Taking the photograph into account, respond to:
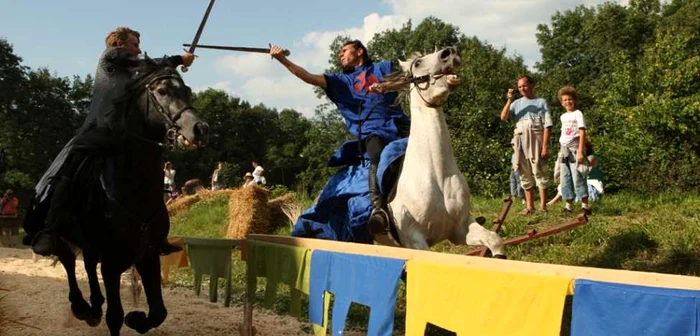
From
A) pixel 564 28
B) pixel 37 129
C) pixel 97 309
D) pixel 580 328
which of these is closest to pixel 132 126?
pixel 97 309

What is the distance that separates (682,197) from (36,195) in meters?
7.34

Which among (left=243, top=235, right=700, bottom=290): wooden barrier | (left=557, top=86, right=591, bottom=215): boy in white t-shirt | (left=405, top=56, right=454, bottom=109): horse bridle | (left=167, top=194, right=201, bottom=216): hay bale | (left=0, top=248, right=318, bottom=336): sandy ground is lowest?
(left=0, top=248, right=318, bottom=336): sandy ground

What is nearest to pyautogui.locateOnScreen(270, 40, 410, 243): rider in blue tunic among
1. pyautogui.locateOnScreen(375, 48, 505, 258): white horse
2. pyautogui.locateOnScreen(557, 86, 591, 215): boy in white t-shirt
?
pyautogui.locateOnScreen(375, 48, 505, 258): white horse

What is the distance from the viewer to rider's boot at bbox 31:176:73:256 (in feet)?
16.4

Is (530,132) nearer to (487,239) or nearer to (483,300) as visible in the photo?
(487,239)

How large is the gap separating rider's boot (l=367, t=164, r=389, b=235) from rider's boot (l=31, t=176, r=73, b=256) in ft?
7.43

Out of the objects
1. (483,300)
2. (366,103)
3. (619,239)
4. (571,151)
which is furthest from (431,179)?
(571,151)

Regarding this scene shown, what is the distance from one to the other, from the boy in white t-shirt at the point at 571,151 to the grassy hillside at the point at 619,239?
0.34 m

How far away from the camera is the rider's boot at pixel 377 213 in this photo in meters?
5.38

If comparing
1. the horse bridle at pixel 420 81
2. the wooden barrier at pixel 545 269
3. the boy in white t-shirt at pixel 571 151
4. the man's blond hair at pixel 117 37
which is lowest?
the wooden barrier at pixel 545 269

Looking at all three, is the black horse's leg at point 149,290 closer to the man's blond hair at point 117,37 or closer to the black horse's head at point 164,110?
the black horse's head at point 164,110

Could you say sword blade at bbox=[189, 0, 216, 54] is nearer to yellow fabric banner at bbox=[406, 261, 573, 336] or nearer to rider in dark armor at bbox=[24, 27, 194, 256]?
rider in dark armor at bbox=[24, 27, 194, 256]

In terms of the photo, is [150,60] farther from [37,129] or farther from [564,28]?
[564,28]

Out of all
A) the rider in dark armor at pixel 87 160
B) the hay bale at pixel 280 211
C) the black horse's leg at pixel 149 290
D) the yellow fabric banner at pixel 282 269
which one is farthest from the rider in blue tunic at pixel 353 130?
the hay bale at pixel 280 211
